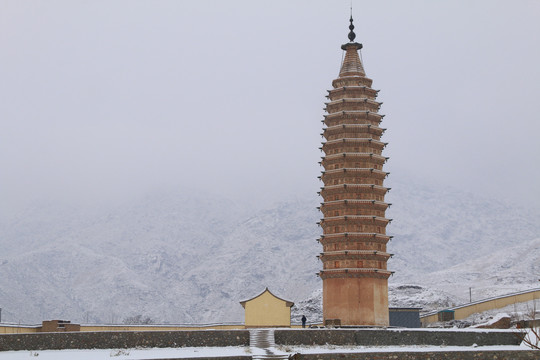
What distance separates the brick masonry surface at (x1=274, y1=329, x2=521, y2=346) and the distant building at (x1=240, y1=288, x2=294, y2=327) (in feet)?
60.3

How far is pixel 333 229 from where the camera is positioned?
7269cm

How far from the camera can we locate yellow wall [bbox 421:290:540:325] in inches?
3376

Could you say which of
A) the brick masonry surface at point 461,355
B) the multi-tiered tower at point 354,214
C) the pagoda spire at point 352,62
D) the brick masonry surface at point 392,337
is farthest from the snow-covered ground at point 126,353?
the pagoda spire at point 352,62

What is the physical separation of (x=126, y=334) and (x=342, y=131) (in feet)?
118

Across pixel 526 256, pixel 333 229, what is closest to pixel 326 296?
pixel 333 229

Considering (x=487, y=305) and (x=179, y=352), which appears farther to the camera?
(x=487, y=305)

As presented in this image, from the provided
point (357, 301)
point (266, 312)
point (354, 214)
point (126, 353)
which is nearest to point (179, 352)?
point (126, 353)

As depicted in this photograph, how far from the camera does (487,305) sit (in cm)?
8750

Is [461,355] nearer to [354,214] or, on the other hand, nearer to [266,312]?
[266,312]

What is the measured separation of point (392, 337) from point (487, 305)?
4258 centimetres

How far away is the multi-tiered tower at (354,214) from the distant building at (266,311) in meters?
5.65

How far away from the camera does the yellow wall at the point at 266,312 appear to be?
67188 millimetres

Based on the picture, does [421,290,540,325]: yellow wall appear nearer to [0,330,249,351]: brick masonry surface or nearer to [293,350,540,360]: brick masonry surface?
[293,350,540,360]: brick masonry surface

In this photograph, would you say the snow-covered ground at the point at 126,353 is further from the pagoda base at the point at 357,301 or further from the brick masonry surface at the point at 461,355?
the pagoda base at the point at 357,301
